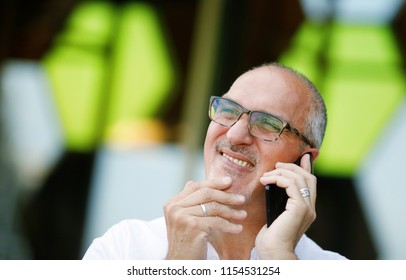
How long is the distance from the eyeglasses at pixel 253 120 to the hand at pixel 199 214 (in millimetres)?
95

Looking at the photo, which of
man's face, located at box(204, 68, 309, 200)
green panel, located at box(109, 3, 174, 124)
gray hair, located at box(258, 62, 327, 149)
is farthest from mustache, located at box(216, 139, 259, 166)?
green panel, located at box(109, 3, 174, 124)

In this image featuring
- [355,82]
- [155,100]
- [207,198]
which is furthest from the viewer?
[155,100]

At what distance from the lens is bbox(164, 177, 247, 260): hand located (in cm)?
122

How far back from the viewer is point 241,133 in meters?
1.27

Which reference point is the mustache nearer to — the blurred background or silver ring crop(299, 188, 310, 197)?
silver ring crop(299, 188, 310, 197)

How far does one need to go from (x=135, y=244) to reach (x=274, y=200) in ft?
0.90

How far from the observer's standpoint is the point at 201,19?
3242 millimetres

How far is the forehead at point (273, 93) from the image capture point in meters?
1.30

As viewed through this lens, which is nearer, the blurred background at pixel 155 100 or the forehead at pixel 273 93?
the forehead at pixel 273 93

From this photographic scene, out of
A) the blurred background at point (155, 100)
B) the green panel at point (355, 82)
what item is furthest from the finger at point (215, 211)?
the green panel at point (355, 82)

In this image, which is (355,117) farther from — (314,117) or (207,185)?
(207,185)

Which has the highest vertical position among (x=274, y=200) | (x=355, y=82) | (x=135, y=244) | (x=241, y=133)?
(x=355, y=82)

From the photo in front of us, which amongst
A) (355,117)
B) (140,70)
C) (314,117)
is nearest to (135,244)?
(314,117)

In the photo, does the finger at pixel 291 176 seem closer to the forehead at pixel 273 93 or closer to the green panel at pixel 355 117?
the forehead at pixel 273 93
